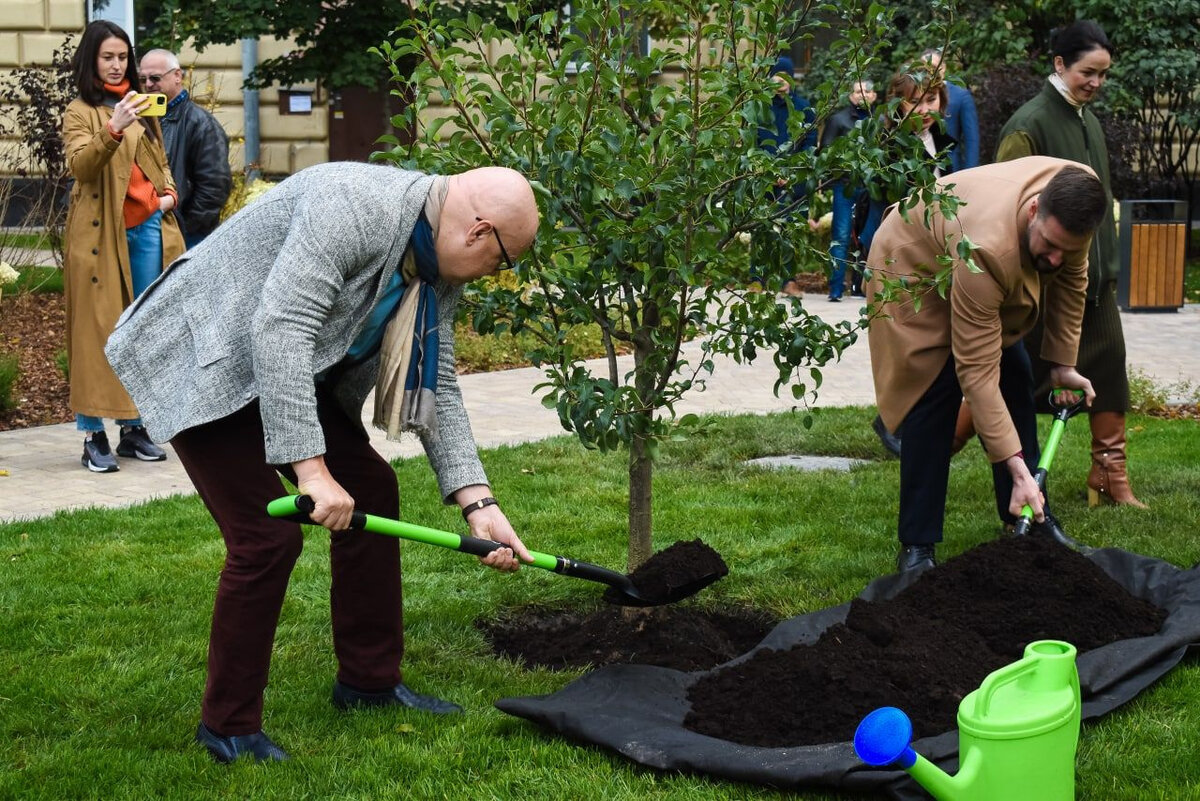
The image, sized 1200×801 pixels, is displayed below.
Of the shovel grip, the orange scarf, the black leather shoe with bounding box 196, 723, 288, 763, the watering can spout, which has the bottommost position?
the black leather shoe with bounding box 196, 723, 288, 763

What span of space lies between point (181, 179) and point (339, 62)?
26.2 ft

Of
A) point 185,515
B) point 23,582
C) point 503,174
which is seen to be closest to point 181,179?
point 185,515

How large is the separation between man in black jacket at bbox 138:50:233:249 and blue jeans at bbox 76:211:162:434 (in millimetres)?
452

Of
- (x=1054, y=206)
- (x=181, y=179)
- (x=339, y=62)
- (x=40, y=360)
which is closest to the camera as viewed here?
(x=1054, y=206)

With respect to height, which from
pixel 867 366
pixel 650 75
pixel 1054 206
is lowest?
pixel 867 366

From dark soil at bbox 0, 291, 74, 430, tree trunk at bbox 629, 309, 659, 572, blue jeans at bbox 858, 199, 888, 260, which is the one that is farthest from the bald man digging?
blue jeans at bbox 858, 199, 888, 260

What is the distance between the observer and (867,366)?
34.3ft

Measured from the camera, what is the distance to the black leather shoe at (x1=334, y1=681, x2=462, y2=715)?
13.3 ft

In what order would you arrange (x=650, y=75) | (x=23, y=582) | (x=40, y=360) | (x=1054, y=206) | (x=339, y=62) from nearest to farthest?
(x=650, y=75) → (x=1054, y=206) → (x=23, y=582) → (x=40, y=360) → (x=339, y=62)

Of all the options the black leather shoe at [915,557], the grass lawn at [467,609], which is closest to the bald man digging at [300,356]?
the grass lawn at [467,609]

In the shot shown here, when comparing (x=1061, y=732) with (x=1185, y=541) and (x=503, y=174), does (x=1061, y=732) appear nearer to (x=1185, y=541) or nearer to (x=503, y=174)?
(x=503, y=174)

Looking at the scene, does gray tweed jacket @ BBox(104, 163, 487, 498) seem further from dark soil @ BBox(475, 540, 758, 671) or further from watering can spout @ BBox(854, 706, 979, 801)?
watering can spout @ BBox(854, 706, 979, 801)

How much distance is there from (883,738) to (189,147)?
590 centimetres

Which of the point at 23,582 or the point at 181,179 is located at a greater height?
the point at 181,179
